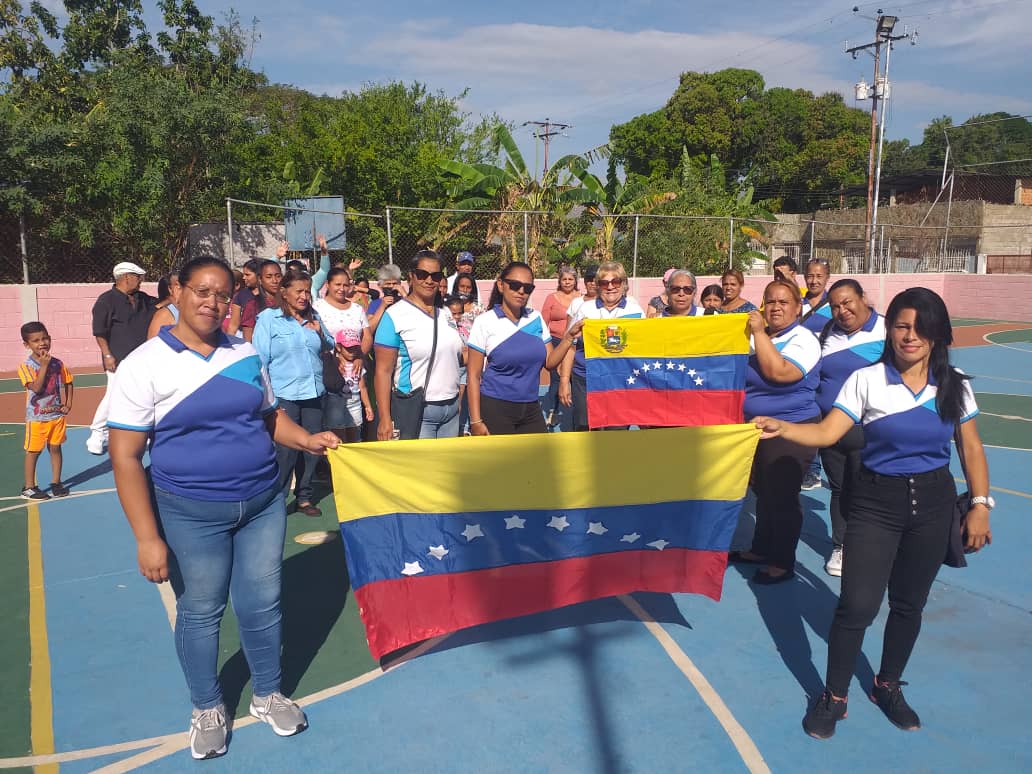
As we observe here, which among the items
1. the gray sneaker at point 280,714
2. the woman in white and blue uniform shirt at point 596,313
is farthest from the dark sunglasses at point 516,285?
the gray sneaker at point 280,714

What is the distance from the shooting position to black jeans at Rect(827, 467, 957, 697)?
3.49 m

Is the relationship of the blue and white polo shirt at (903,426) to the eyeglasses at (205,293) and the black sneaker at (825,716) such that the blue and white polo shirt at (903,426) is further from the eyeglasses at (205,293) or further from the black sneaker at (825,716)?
the eyeglasses at (205,293)

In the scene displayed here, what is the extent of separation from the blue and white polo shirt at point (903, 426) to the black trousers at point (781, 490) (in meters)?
1.60

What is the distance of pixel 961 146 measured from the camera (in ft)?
231

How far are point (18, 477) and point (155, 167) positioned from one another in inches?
463

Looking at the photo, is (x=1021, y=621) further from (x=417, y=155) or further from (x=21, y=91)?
(x=21, y=91)

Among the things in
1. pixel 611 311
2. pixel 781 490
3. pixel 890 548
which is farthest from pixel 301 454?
pixel 890 548

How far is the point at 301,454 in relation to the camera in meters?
6.89

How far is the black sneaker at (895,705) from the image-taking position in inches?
146

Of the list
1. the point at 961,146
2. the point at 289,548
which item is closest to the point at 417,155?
the point at 289,548

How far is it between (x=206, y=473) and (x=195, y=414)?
0.84 feet

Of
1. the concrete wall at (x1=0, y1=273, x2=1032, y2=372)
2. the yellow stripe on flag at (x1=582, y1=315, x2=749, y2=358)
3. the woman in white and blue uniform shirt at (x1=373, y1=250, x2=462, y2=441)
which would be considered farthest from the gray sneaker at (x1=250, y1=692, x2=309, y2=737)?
the concrete wall at (x1=0, y1=273, x2=1032, y2=372)

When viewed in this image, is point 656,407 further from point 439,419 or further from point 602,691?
point 602,691

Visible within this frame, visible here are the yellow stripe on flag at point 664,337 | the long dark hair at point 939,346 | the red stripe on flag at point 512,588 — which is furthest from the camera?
the yellow stripe on flag at point 664,337
